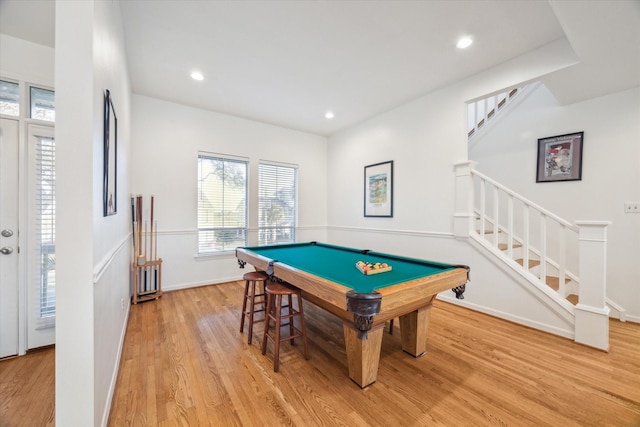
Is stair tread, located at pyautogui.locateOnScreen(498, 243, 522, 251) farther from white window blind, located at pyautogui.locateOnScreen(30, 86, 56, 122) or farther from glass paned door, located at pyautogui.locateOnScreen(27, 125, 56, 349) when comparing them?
white window blind, located at pyautogui.locateOnScreen(30, 86, 56, 122)

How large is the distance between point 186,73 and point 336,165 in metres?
3.06

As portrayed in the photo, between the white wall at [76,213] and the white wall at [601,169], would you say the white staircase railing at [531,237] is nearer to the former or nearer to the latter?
the white wall at [601,169]

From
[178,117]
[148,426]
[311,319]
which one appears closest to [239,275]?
[311,319]

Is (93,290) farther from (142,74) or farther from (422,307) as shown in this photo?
(142,74)

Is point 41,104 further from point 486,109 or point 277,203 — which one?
point 486,109

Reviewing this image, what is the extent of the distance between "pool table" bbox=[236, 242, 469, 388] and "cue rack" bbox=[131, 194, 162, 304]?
6.43 ft

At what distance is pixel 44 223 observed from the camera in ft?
7.29

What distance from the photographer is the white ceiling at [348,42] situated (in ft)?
6.63

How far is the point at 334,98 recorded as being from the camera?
147 inches

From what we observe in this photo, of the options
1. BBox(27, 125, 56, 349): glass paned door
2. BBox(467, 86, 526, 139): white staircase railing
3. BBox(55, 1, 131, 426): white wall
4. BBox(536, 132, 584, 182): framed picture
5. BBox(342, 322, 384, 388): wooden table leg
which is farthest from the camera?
BBox(467, 86, 526, 139): white staircase railing

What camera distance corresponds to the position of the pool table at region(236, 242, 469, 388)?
1449 millimetres

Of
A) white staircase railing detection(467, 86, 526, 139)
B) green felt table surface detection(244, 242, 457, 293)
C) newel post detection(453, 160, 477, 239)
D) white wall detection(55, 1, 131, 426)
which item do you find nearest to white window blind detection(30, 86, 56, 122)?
white wall detection(55, 1, 131, 426)

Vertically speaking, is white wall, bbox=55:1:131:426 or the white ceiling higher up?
the white ceiling

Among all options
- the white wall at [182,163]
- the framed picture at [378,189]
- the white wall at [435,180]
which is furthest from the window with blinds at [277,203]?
the framed picture at [378,189]
